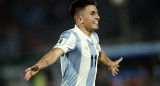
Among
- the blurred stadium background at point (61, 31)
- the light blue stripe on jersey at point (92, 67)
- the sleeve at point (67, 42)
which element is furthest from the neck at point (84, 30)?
the blurred stadium background at point (61, 31)

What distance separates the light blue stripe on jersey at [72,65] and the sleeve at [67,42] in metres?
0.08

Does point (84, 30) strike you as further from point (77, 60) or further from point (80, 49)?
point (77, 60)

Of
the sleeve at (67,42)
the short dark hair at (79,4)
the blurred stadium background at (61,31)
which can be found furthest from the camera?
the blurred stadium background at (61,31)

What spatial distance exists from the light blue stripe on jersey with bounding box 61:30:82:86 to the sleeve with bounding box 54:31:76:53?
85 millimetres

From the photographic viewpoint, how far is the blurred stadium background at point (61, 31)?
13367 millimetres

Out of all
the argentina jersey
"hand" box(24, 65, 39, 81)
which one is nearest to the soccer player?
the argentina jersey

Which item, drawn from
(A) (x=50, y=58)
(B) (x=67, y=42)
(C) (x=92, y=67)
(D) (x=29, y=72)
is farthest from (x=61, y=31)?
(D) (x=29, y=72)

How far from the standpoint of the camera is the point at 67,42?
5418 millimetres

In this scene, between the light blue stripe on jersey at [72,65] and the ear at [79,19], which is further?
the ear at [79,19]

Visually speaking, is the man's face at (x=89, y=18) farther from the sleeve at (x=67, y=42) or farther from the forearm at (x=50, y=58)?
the forearm at (x=50, y=58)

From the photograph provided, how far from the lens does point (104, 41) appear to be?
50.9 feet

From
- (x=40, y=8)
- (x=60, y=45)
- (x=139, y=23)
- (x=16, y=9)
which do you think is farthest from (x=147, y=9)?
(x=60, y=45)

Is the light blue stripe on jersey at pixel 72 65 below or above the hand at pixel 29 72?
below

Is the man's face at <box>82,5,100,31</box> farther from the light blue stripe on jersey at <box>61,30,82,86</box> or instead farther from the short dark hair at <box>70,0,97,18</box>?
the light blue stripe on jersey at <box>61,30,82,86</box>
